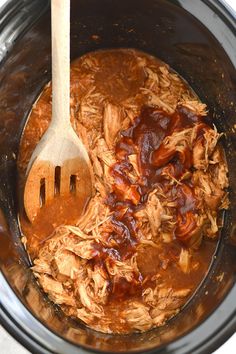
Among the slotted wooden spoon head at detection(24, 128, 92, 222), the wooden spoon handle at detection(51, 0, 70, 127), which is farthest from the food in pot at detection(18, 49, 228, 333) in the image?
the wooden spoon handle at detection(51, 0, 70, 127)

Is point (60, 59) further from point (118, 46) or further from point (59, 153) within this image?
point (118, 46)

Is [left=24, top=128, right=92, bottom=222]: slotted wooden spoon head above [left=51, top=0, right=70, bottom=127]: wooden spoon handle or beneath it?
beneath

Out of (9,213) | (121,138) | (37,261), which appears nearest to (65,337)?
(37,261)

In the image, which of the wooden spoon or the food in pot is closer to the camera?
the wooden spoon

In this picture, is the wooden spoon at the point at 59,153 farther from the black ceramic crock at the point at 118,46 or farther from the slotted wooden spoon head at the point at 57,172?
the black ceramic crock at the point at 118,46

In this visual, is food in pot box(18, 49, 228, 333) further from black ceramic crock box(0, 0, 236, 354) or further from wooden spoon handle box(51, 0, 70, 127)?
wooden spoon handle box(51, 0, 70, 127)

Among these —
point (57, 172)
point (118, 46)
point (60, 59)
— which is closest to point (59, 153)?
point (57, 172)

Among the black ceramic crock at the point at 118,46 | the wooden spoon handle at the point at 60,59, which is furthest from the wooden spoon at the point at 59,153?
the black ceramic crock at the point at 118,46
